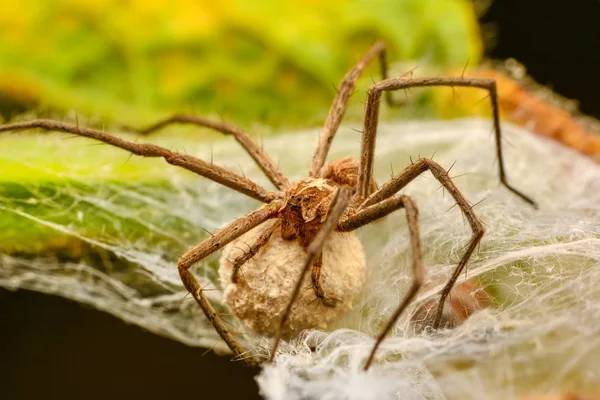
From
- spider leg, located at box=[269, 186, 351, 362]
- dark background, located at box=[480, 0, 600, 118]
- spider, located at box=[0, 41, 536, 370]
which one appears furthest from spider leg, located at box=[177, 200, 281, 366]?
dark background, located at box=[480, 0, 600, 118]

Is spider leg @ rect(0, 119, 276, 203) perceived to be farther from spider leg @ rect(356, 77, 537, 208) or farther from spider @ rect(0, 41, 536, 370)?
spider leg @ rect(356, 77, 537, 208)

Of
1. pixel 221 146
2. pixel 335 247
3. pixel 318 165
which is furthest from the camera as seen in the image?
pixel 221 146

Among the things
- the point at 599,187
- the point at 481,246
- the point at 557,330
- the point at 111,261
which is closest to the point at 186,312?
the point at 111,261

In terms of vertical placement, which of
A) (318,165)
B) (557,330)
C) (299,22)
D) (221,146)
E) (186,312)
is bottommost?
(557,330)

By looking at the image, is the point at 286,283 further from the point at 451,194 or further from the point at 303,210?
the point at 451,194

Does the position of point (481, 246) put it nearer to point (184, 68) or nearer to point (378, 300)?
point (378, 300)

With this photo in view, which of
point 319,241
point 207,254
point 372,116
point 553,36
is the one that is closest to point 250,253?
point 207,254
